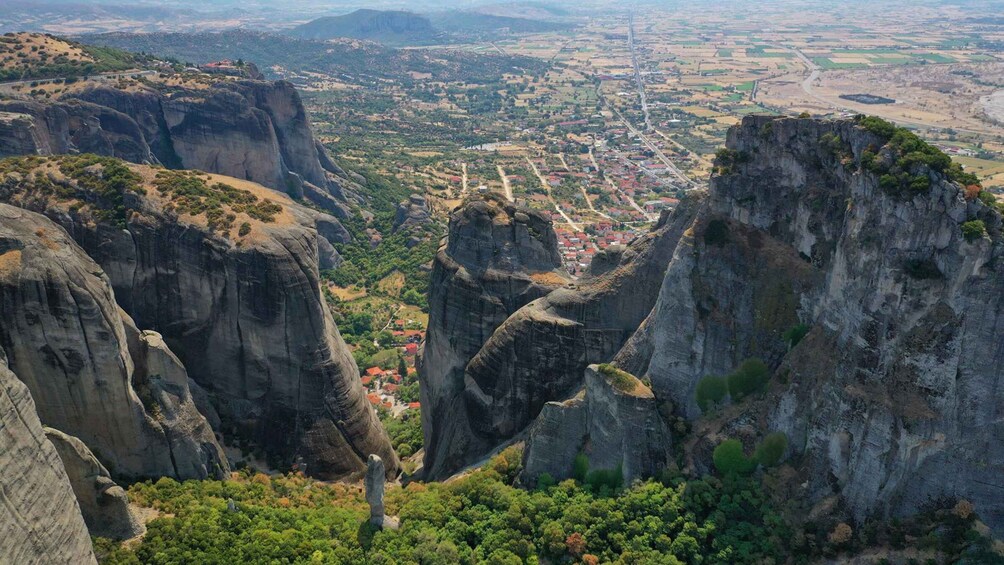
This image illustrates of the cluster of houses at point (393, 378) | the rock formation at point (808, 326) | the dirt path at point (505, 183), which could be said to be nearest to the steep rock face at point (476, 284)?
the rock formation at point (808, 326)

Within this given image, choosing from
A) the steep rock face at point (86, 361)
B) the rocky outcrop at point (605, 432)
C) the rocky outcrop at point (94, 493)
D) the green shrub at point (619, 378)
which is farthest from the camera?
the green shrub at point (619, 378)

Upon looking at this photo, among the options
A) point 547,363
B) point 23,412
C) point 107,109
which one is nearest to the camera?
point 23,412

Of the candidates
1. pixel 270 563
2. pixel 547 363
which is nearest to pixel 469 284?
pixel 547 363

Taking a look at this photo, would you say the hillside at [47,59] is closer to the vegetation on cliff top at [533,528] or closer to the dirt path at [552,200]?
the dirt path at [552,200]

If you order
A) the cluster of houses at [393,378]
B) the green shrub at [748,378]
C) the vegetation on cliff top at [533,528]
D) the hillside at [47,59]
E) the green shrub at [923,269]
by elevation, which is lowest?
the cluster of houses at [393,378]

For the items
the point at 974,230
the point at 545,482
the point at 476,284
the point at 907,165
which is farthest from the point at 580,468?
the point at 974,230

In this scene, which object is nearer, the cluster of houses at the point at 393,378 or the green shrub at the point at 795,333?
the green shrub at the point at 795,333

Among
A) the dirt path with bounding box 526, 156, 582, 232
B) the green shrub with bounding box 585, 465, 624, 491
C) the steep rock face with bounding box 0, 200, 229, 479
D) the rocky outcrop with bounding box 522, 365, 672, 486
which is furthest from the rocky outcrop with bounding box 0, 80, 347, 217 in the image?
the green shrub with bounding box 585, 465, 624, 491

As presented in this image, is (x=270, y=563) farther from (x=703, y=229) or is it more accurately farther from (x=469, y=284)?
(x=703, y=229)
